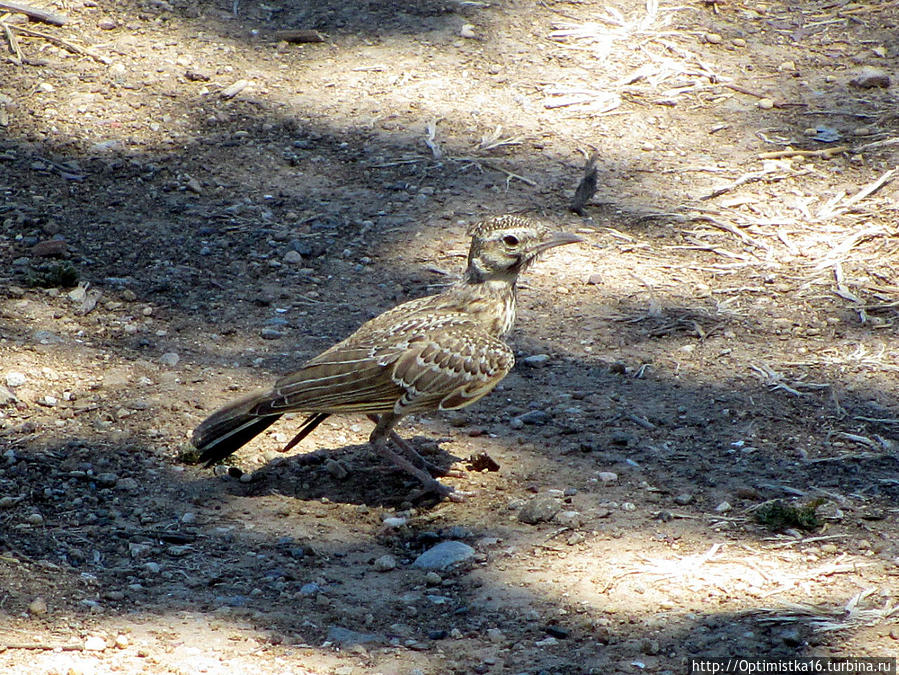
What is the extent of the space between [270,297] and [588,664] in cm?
407

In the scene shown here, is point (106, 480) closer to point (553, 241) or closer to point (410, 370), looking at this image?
point (410, 370)

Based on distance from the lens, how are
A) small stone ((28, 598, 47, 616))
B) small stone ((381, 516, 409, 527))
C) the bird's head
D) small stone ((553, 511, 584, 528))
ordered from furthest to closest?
1. the bird's head
2. small stone ((381, 516, 409, 527))
3. small stone ((553, 511, 584, 528))
4. small stone ((28, 598, 47, 616))

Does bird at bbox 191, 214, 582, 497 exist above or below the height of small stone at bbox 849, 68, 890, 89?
below

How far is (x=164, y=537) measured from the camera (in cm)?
538

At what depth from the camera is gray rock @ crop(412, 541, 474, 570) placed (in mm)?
5281

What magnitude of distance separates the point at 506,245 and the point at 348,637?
8.29 ft

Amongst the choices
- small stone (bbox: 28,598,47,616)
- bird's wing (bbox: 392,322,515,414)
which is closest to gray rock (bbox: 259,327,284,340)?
bird's wing (bbox: 392,322,515,414)

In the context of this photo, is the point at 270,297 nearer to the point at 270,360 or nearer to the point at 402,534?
the point at 270,360

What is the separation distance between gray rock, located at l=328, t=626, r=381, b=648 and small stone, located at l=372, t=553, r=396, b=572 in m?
0.53

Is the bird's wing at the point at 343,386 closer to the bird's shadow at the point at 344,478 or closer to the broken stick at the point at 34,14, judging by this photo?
the bird's shadow at the point at 344,478

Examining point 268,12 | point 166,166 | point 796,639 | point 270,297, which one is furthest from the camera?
point 268,12

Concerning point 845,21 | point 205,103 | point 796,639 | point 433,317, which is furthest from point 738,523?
point 845,21

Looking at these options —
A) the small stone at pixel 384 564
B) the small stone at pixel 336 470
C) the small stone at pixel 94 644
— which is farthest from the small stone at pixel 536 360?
the small stone at pixel 94 644

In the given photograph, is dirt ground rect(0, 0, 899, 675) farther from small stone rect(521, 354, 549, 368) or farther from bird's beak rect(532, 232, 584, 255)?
bird's beak rect(532, 232, 584, 255)
